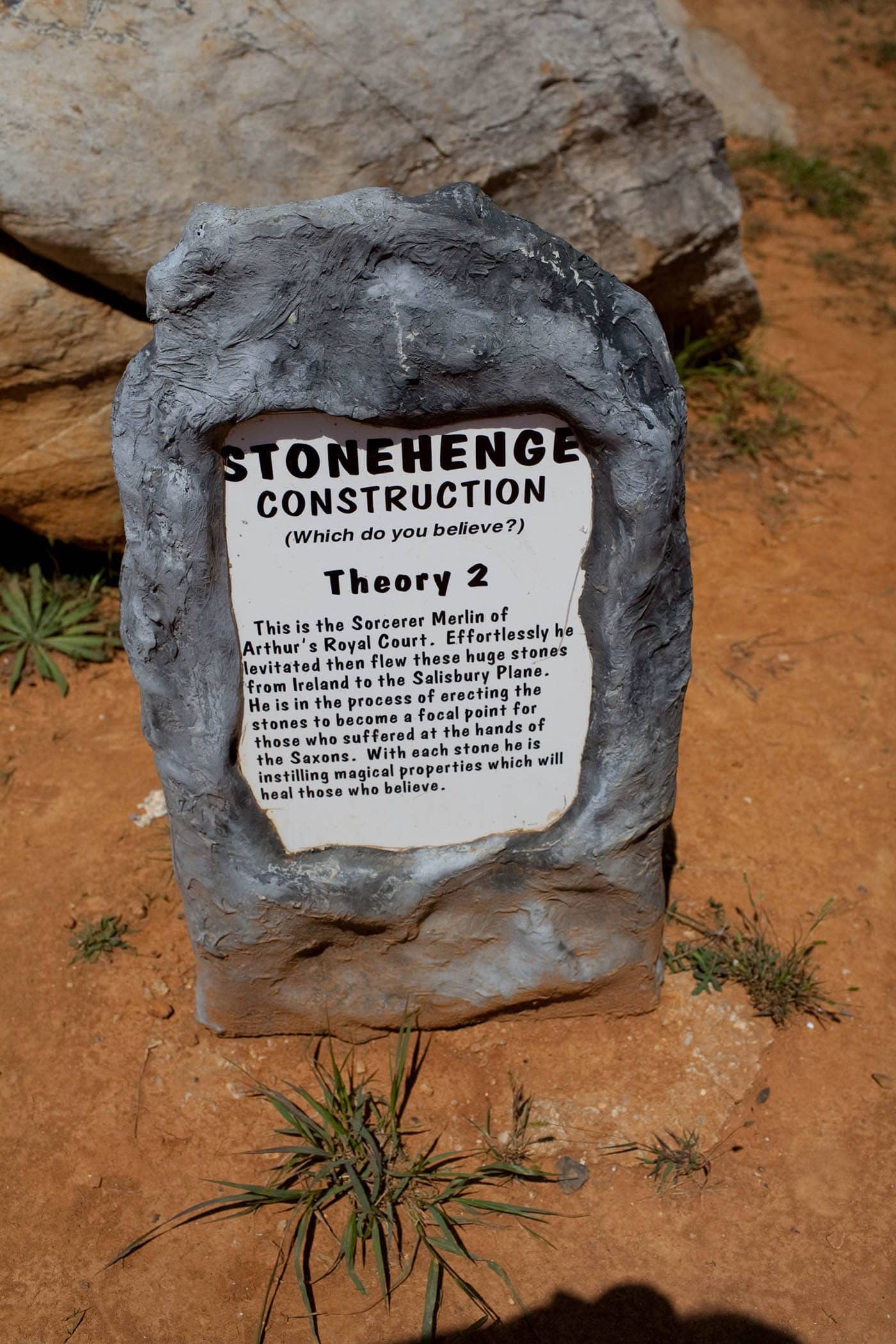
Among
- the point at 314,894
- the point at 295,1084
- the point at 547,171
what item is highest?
the point at 547,171

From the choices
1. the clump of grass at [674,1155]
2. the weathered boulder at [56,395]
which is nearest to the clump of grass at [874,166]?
the weathered boulder at [56,395]

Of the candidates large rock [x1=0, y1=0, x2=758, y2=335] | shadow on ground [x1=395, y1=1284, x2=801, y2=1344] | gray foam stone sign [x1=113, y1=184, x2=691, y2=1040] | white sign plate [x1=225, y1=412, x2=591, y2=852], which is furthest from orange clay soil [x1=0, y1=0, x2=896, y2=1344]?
large rock [x1=0, y1=0, x2=758, y2=335]

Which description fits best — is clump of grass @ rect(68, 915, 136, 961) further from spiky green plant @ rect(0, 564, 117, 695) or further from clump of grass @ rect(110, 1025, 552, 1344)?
spiky green plant @ rect(0, 564, 117, 695)

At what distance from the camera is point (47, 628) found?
13.0 feet

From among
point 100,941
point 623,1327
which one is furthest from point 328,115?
point 623,1327

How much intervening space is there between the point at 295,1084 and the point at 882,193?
6.28 m

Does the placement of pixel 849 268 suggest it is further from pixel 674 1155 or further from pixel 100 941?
pixel 100 941

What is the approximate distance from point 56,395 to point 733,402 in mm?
2840

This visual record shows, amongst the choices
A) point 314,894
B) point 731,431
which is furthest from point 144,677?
point 731,431

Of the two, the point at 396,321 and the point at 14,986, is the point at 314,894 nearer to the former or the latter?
the point at 14,986

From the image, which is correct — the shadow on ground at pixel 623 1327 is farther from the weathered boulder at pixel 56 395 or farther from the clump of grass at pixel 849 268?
the clump of grass at pixel 849 268

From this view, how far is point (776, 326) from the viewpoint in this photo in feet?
18.7

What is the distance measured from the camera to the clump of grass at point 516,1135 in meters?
2.62

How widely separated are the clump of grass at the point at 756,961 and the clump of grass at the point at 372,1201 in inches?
27.2
